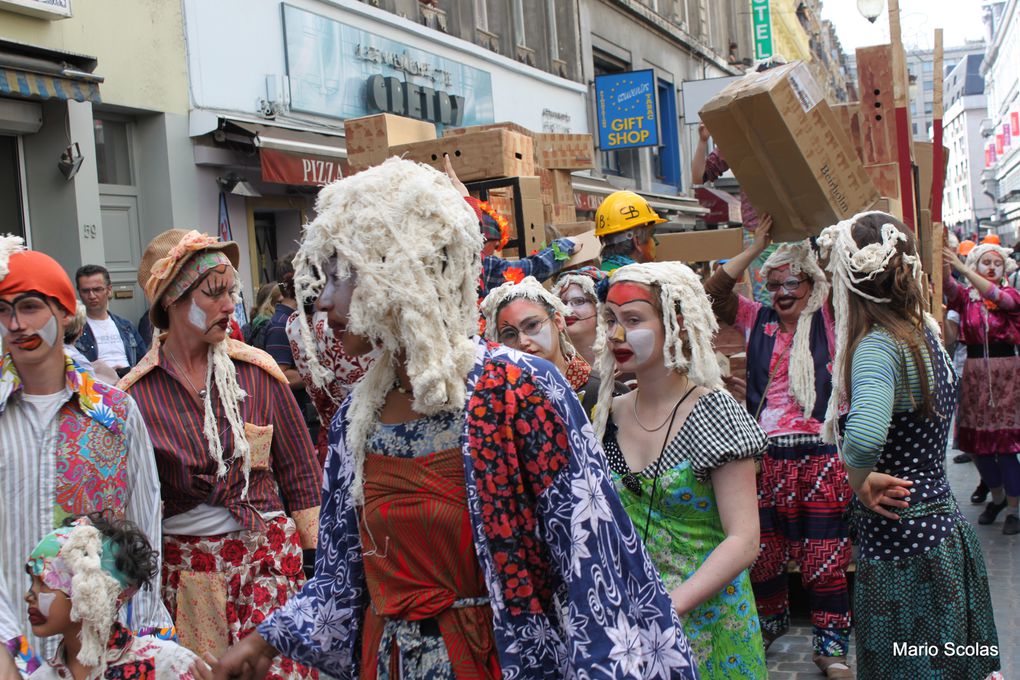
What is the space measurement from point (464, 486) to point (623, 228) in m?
3.81

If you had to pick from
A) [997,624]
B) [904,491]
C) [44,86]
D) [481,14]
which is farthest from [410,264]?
[481,14]

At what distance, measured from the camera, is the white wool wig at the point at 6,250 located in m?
3.40

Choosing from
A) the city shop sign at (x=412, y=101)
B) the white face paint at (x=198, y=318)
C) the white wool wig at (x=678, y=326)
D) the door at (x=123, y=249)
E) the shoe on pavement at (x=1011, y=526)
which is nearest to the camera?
the white wool wig at (x=678, y=326)

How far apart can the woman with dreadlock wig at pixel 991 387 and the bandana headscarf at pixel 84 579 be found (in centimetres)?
671

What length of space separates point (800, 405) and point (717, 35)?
3026cm

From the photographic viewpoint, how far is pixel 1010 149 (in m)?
72.9

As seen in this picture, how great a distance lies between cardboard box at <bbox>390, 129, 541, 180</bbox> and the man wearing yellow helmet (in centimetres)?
65

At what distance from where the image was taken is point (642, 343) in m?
3.45

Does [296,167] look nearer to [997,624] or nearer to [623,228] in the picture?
[623,228]

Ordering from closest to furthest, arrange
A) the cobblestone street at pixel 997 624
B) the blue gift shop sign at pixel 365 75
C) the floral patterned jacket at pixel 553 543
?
the floral patterned jacket at pixel 553 543
the cobblestone street at pixel 997 624
the blue gift shop sign at pixel 365 75

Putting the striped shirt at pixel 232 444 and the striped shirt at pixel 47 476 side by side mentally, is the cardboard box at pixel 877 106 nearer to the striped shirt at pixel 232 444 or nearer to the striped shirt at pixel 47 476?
the striped shirt at pixel 232 444

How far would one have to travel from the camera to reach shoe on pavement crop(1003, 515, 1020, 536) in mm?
8023

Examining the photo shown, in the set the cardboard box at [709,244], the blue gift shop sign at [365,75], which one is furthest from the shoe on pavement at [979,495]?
the blue gift shop sign at [365,75]

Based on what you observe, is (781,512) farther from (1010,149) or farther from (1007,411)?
(1010,149)
